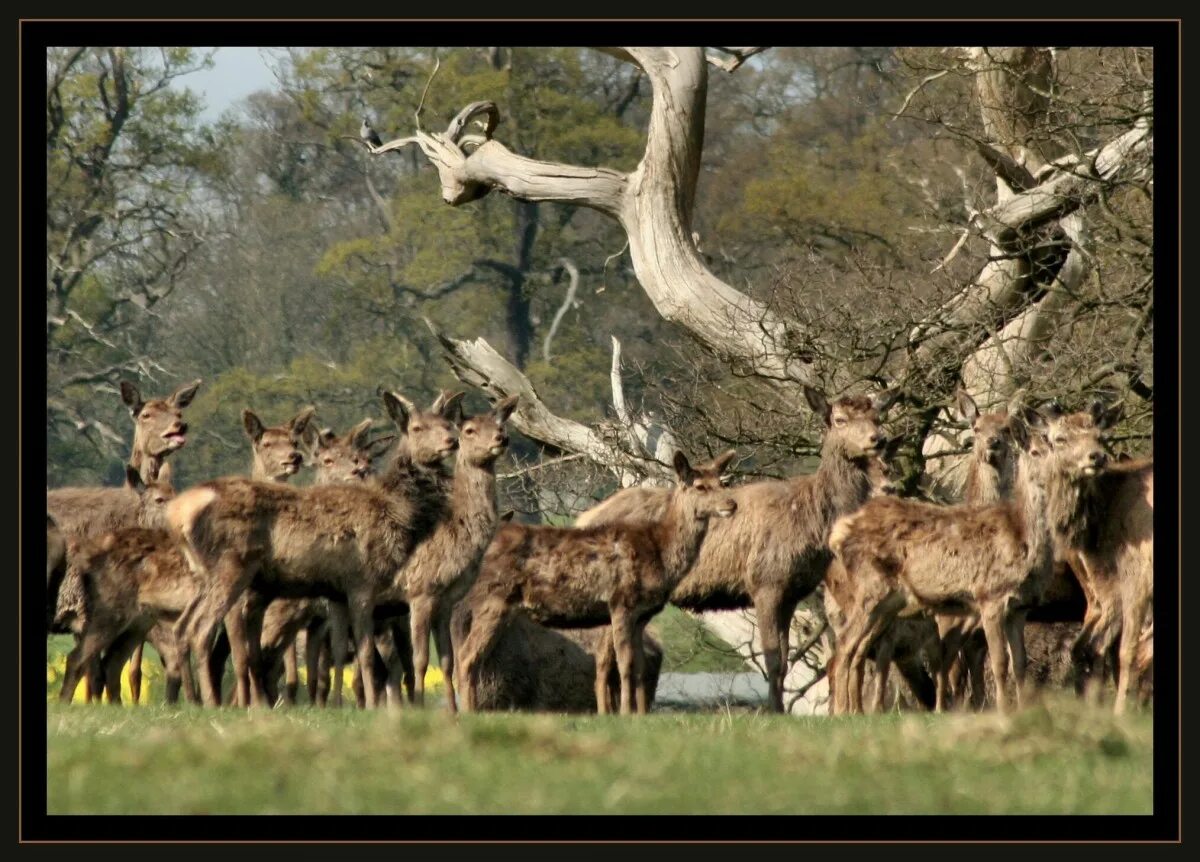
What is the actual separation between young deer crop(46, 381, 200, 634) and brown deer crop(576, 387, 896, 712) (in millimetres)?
4305

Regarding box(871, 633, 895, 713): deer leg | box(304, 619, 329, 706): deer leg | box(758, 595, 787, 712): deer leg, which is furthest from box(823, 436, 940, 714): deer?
box(304, 619, 329, 706): deer leg

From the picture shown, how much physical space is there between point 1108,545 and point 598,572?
12.7ft

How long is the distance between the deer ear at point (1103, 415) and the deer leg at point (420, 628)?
499 centimetres

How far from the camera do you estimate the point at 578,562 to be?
51.9ft

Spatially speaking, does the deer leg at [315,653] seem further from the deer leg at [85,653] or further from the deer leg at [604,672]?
the deer leg at [604,672]

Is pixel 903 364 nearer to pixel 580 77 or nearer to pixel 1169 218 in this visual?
pixel 1169 218

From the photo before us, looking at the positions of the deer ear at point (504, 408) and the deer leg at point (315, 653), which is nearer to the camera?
the deer ear at point (504, 408)

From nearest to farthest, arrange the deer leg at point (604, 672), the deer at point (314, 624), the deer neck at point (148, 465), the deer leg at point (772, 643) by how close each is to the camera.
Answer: the deer at point (314, 624) → the deer leg at point (772, 643) → the deer leg at point (604, 672) → the deer neck at point (148, 465)

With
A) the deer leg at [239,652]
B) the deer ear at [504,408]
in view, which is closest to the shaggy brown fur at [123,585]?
the deer leg at [239,652]

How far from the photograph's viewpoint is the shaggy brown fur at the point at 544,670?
17.8m

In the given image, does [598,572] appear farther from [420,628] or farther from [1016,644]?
[1016,644]

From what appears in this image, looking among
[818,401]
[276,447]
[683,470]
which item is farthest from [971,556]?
[276,447]

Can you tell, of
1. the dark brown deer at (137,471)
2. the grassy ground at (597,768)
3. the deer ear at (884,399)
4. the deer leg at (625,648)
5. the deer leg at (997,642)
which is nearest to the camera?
the grassy ground at (597,768)

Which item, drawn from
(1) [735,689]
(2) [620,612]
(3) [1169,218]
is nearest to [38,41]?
(3) [1169,218]
